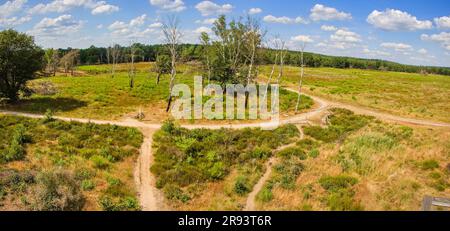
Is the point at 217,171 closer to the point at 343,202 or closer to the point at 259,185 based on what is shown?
the point at 259,185

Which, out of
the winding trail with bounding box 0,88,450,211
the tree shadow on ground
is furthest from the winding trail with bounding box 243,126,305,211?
the tree shadow on ground

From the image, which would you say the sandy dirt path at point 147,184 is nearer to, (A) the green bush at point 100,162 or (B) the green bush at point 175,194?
(B) the green bush at point 175,194

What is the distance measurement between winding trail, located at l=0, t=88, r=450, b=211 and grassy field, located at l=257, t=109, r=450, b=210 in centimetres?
155

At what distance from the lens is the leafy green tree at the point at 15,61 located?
35031 millimetres

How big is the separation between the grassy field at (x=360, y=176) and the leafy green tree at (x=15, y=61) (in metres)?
28.7

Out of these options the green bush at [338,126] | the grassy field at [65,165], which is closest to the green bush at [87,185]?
the grassy field at [65,165]

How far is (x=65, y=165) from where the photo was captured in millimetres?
20969

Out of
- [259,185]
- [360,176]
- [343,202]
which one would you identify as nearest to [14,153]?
[259,185]

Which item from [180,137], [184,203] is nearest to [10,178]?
[184,203]

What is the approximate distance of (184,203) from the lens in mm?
17828

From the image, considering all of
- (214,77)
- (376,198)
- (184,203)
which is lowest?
(184,203)

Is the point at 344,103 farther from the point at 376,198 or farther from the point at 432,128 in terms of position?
the point at 376,198
